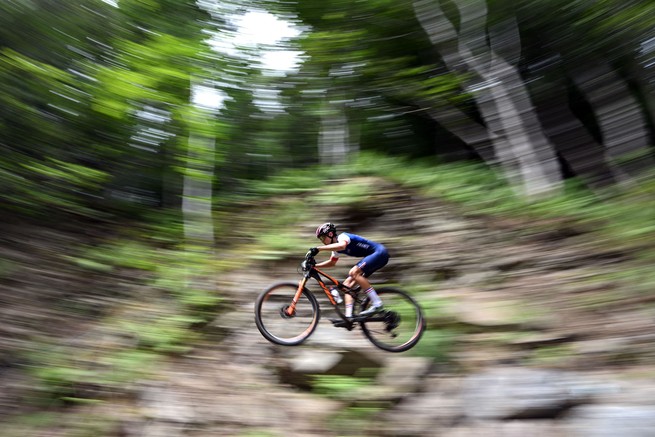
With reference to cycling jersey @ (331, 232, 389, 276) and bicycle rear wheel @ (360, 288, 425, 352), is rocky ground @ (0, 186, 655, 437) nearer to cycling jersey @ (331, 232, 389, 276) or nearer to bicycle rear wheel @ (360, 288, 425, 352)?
bicycle rear wheel @ (360, 288, 425, 352)

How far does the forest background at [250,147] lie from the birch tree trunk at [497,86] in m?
0.05

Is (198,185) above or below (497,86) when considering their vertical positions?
below

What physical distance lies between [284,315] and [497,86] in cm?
820

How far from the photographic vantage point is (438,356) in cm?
639

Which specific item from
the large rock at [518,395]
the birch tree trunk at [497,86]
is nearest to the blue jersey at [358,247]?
the large rock at [518,395]

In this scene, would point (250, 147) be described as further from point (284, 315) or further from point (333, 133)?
point (284, 315)

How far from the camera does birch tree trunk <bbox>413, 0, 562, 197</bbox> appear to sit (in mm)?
10977

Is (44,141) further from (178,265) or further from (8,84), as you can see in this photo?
(178,265)

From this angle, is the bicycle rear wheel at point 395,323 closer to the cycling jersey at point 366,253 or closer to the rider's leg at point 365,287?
the rider's leg at point 365,287

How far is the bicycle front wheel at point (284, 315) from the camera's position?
6180 millimetres

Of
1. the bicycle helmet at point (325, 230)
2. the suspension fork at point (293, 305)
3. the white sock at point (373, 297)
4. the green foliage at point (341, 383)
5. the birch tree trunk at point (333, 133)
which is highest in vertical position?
the birch tree trunk at point (333, 133)

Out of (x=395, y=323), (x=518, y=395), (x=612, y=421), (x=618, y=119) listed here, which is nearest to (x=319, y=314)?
(x=395, y=323)

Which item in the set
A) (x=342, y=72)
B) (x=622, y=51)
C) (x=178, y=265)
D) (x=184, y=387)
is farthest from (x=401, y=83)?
(x=184, y=387)

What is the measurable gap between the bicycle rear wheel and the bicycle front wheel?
754 mm
